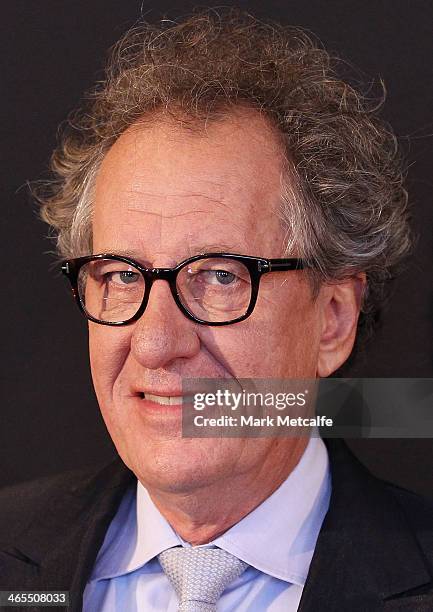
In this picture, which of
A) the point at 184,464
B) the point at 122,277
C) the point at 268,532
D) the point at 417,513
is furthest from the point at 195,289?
the point at 417,513

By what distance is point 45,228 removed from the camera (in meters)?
1.92

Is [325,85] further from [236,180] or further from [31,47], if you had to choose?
[31,47]

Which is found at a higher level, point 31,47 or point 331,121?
point 31,47

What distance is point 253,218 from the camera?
56.9 inches

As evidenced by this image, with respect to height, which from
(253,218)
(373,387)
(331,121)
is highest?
(331,121)

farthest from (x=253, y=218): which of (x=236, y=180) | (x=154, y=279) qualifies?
(x=154, y=279)

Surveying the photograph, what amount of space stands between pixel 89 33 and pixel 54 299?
1.78 feet

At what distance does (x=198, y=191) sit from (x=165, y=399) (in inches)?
13.1

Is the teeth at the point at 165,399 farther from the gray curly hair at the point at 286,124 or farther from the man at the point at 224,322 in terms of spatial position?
the gray curly hair at the point at 286,124

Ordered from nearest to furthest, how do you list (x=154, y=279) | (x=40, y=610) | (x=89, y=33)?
(x=154, y=279) → (x=40, y=610) → (x=89, y=33)

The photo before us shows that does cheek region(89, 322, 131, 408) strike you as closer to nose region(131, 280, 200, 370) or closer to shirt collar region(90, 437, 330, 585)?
nose region(131, 280, 200, 370)

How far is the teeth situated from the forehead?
224 millimetres

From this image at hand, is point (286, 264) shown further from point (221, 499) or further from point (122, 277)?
point (221, 499)

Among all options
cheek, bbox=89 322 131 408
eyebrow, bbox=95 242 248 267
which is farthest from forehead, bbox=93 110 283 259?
cheek, bbox=89 322 131 408
